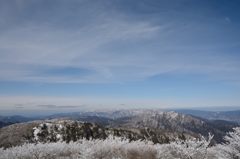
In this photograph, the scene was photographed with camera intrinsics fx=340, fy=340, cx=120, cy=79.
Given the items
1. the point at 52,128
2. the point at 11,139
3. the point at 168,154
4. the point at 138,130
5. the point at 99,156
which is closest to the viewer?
the point at 168,154

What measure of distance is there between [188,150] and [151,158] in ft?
49.7

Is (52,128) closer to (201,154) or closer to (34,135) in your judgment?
(34,135)

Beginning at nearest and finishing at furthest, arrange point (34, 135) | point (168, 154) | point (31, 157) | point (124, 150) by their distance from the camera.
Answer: point (31, 157) < point (168, 154) < point (124, 150) < point (34, 135)

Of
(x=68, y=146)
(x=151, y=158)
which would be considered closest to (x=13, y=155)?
(x=68, y=146)

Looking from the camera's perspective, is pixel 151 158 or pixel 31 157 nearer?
pixel 31 157

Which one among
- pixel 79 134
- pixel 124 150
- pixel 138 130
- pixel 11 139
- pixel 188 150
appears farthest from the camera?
pixel 138 130

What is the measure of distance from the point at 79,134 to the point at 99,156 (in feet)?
355

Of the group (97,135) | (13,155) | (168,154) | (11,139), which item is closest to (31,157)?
(13,155)

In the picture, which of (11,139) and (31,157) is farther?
(11,139)

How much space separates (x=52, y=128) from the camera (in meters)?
132

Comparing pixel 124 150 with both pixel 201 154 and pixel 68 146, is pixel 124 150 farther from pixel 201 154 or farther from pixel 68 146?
pixel 201 154

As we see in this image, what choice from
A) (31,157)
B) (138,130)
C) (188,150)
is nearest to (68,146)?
(31,157)

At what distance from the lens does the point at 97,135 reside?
149 meters

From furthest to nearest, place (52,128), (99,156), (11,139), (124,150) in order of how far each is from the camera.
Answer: (52,128)
(11,139)
(124,150)
(99,156)
